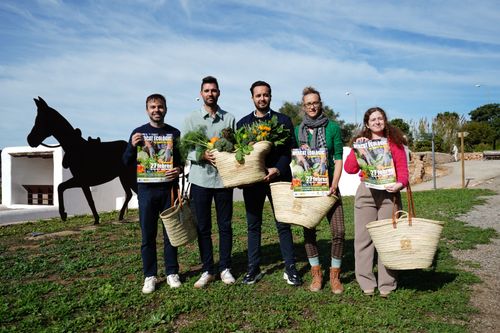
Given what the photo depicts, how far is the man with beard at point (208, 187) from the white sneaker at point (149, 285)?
15.2 inches

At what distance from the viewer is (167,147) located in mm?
3627

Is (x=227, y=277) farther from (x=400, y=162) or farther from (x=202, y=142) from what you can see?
(x=400, y=162)

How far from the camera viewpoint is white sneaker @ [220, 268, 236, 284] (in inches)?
150

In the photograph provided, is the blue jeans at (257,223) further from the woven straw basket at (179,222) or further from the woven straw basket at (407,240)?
the woven straw basket at (407,240)

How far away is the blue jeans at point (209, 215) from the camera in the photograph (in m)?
3.73

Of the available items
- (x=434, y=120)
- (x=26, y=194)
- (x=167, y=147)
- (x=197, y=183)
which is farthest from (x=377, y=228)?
(x=434, y=120)

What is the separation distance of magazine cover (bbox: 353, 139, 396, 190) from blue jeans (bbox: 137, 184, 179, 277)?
1.77 m

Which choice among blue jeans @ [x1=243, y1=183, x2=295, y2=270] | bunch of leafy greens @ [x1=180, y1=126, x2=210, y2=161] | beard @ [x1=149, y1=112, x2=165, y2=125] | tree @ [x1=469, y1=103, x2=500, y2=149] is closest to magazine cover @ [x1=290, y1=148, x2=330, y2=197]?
blue jeans @ [x1=243, y1=183, x2=295, y2=270]

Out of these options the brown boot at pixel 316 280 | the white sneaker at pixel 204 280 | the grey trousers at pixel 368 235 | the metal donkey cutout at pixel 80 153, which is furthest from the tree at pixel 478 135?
the white sneaker at pixel 204 280

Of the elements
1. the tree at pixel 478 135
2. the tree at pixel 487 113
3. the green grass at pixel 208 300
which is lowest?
the green grass at pixel 208 300

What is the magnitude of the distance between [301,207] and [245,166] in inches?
A: 22.7

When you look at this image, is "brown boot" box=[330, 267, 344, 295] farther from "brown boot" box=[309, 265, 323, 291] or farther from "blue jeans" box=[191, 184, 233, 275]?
"blue jeans" box=[191, 184, 233, 275]

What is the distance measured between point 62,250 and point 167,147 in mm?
3058

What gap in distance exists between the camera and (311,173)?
330 cm
